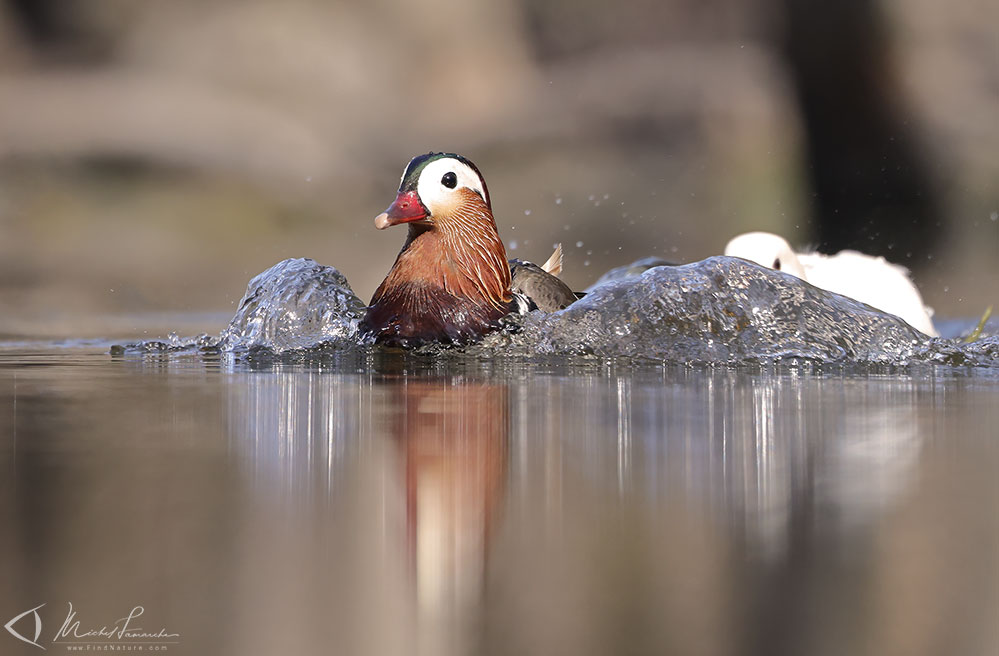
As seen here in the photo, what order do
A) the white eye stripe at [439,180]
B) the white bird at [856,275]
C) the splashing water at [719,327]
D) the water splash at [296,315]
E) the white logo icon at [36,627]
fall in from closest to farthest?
the white logo icon at [36,627] < the splashing water at [719,327] < the white eye stripe at [439,180] < the water splash at [296,315] < the white bird at [856,275]

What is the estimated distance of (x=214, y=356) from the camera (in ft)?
9.91

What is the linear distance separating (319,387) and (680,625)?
149 centimetres

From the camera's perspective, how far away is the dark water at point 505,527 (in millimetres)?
667

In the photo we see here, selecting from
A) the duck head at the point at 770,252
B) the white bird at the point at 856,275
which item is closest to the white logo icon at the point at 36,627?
the white bird at the point at 856,275

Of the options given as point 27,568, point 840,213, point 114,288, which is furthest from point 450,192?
point 840,213

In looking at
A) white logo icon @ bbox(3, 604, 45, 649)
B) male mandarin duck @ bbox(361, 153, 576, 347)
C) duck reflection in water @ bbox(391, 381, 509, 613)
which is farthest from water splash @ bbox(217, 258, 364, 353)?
white logo icon @ bbox(3, 604, 45, 649)

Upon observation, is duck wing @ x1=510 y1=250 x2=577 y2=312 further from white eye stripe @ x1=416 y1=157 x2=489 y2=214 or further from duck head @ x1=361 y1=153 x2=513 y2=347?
white eye stripe @ x1=416 y1=157 x2=489 y2=214

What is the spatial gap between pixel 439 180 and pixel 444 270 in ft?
0.89

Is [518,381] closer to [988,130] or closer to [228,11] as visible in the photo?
[988,130]

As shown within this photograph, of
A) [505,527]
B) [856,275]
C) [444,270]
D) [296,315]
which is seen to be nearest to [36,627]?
[505,527]

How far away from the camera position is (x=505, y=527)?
88cm

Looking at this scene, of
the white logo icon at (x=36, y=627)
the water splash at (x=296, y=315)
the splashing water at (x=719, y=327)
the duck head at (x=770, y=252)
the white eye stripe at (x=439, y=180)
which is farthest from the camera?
the duck head at (x=770, y=252)

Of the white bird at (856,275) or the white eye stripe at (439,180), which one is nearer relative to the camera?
the white eye stripe at (439,180)

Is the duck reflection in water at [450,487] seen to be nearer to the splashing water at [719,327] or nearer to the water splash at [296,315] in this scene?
the splashing water at [719,327]
